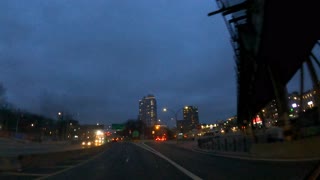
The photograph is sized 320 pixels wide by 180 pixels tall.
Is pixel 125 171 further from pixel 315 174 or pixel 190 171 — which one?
pixel 315 174

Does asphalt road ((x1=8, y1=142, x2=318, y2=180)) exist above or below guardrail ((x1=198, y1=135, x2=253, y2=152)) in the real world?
below

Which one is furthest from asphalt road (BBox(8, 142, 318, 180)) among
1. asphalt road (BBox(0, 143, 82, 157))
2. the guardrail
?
asphalt road (BBox(0, 143, 82, 157))

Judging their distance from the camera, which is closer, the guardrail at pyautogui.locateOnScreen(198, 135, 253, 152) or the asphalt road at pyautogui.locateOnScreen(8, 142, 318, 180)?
the asphalt road at pyautogui.locateOnScreen(8, 142, 318, 180)

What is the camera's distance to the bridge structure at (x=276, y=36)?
779 inches

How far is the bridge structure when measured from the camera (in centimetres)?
1980

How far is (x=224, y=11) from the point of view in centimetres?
2230

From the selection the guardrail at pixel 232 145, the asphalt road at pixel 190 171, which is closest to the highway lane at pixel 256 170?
the asphalt road at pixel 190 171

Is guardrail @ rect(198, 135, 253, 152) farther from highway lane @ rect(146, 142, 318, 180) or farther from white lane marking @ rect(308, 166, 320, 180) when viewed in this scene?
white lane marking @ rect(308, 166, 320, 180)

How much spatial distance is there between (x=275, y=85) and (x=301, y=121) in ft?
11.1

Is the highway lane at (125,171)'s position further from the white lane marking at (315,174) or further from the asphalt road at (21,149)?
the asphalt road at (21,149)

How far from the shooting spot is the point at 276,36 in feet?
77.4

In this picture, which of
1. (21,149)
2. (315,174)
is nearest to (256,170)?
(315,174)

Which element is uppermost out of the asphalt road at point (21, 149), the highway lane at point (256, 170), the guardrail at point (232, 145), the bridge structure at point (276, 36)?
the bridge structure at point (276, 36)

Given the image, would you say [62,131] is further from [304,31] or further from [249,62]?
[304,31]
